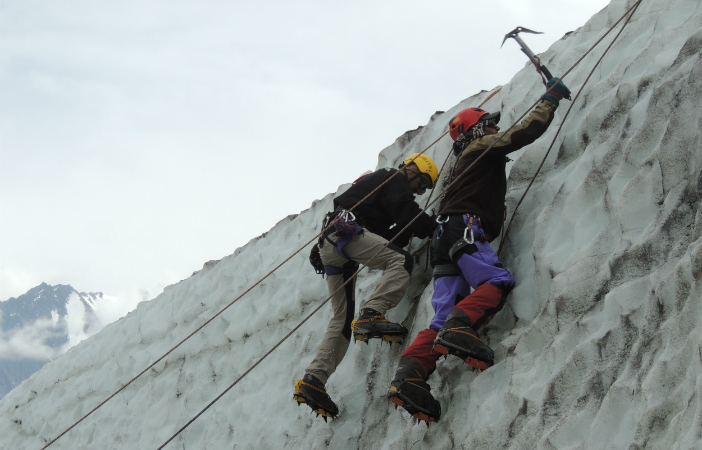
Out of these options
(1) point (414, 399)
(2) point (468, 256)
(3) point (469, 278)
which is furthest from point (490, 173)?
(1) point (414, 399)

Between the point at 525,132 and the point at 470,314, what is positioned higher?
the point at 525,132

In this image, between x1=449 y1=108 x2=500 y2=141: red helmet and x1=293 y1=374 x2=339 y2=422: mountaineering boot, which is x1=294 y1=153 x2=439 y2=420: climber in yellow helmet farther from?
x1=449 y1=108 x2=500 y2=141: red helmet

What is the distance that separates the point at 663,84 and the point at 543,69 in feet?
3.09

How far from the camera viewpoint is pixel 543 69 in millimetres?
4570

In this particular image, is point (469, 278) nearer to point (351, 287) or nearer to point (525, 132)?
point (525, 132)

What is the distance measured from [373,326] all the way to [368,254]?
629 millimetres

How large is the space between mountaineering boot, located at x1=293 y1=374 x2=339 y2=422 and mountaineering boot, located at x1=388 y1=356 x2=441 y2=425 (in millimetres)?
915

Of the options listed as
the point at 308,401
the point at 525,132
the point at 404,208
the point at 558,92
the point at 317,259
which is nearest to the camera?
the point at 525,132

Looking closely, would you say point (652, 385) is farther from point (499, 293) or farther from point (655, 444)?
point (499, 293)

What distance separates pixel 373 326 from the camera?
4.28m

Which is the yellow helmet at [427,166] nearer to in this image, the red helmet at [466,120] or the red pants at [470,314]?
the red helmet at [466,120]

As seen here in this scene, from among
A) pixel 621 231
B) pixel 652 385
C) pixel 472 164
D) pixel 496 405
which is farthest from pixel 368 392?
pixel 652 385

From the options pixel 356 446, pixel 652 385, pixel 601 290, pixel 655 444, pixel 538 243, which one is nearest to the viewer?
pixel 655 444

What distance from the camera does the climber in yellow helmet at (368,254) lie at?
442cm
